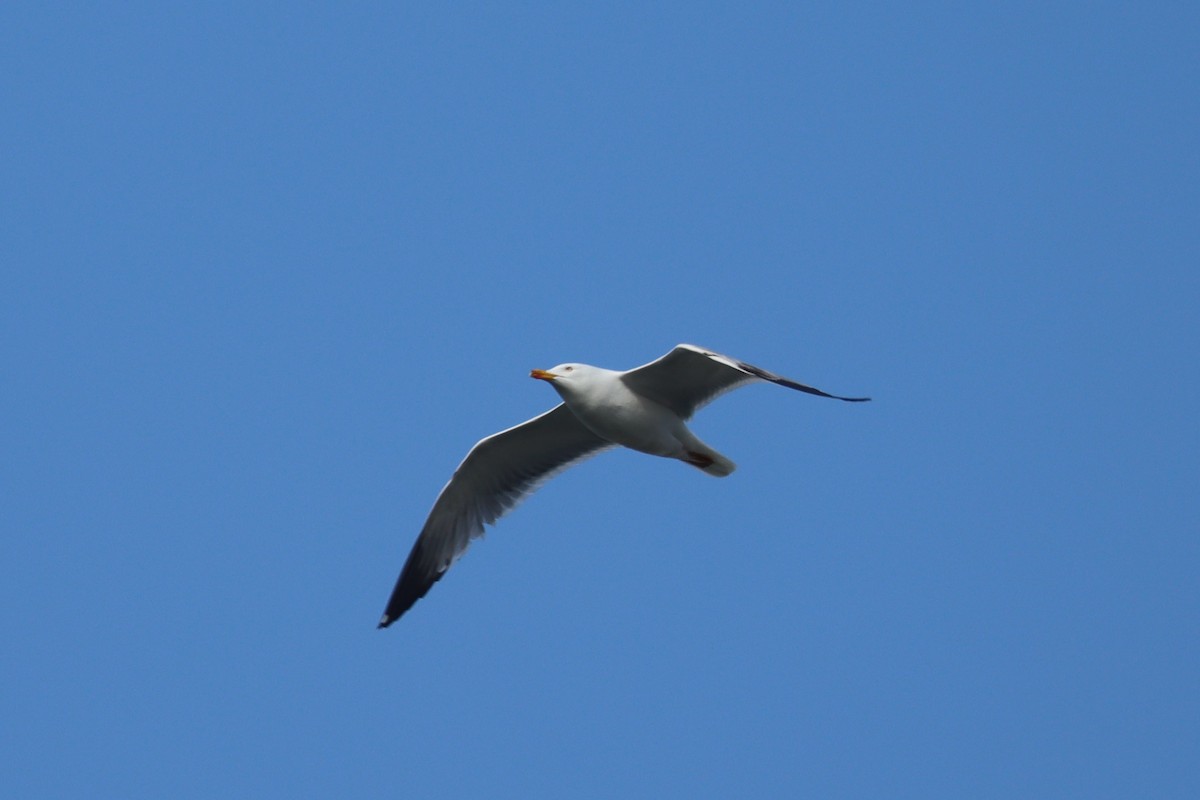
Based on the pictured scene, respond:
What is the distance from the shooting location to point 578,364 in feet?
34.3

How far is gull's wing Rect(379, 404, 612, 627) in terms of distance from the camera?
37.9 ft

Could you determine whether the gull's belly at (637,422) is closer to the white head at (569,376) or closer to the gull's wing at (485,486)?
the white head at (569,376)

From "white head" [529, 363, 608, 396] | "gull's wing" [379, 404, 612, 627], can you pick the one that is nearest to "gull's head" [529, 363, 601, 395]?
"white head" [529, 363, 608, 396]

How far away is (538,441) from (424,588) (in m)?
1.70

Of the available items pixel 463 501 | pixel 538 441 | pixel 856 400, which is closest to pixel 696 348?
pixel 856 400

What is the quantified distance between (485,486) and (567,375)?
194cm

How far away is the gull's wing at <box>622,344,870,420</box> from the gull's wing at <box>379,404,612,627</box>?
3.46 ft

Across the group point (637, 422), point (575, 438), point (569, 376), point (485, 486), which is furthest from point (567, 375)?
point (485, 486)

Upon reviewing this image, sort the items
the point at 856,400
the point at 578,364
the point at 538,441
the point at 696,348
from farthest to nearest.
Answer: the point at 538,441 → the point at 578,364 → the point at 696,348 → the point at 856,400

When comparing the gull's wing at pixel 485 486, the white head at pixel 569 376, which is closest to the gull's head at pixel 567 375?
the white head at pixel 569 376

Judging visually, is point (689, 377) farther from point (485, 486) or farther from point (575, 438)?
point (485, 486)

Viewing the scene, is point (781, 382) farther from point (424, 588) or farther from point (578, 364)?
point (424, 588)

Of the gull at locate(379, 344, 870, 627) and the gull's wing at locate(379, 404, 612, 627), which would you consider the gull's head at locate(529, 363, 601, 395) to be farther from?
the gull's wing at locate(379, 404, 612, 627)

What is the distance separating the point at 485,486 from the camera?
39.2 feet
